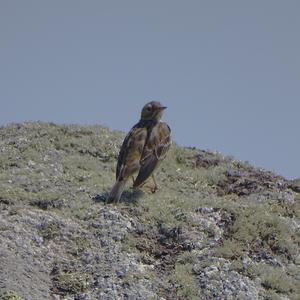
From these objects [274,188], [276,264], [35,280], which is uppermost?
[274,188]

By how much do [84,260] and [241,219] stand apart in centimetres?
337

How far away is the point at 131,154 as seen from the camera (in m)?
15.8

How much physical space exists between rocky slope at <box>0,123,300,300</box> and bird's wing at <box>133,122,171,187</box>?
1.32ft

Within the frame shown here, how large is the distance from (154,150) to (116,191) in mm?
1744

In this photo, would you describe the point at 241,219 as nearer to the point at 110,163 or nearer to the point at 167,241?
the point at 167,241

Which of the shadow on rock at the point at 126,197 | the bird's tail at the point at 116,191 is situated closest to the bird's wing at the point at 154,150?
the shadow on rock at the point at 126,197

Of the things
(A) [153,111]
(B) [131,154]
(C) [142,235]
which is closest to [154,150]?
(B) [131,154]

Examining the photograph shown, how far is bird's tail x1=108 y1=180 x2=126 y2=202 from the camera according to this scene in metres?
14.6

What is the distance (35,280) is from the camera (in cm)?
1170

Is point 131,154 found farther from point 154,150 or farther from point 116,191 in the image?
point 116,191

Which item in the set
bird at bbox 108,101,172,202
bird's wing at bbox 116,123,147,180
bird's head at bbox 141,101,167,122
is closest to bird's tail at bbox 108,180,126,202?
bird at bbox 108,101,172,202

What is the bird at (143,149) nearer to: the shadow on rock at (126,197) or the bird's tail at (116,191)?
the bird's tail at (116,191)

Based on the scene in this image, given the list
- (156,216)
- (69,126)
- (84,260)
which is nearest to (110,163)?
(69,126)

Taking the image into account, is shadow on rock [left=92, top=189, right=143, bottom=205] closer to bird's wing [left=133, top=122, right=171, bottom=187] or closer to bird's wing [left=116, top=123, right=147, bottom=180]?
bird's wing [left=133, top=122, right=171, bottom=187]
